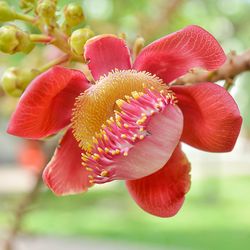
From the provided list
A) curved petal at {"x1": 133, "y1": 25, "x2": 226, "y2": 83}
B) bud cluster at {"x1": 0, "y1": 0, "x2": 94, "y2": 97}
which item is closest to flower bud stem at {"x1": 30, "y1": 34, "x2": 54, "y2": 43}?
bud cluster at {"x1": 0, "y1": 0, "x2": 94, "y2": 97}

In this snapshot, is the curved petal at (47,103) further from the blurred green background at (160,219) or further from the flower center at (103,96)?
the blurred green background at (160,219)

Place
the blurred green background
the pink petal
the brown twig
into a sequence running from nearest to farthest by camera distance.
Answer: the pink petal < the brown twig < the blurred green background

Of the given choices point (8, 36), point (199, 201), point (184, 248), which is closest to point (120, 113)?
point (8, 36)

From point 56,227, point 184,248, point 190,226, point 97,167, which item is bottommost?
point 56,227

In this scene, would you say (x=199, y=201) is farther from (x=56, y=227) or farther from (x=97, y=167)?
(x=97, y=167)

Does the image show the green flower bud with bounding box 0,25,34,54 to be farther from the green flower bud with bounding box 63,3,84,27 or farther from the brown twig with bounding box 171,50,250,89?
the brown twig with bounding box 171,50,250,89

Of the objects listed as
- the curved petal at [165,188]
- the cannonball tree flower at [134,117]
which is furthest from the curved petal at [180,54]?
the curved petal at [165,188]

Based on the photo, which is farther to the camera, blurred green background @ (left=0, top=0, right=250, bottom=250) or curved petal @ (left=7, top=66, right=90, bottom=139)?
blurred green background @ (left=0, top=0, right=250, bottom=250)
